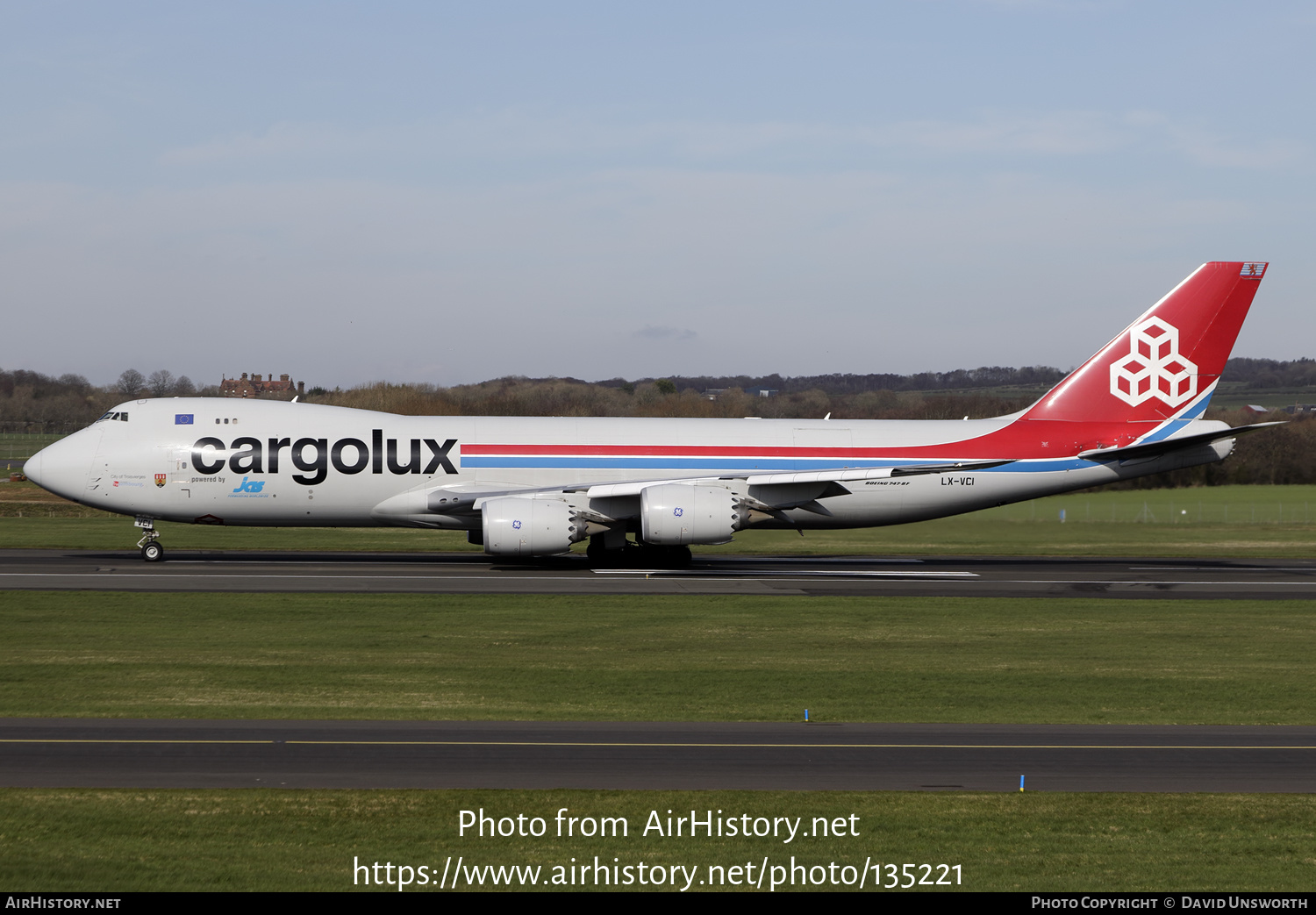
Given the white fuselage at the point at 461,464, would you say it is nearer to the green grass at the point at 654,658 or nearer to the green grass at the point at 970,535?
the green grass at the point at 970,535

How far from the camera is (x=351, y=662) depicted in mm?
21375

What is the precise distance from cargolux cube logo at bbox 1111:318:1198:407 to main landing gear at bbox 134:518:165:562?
32.6 m

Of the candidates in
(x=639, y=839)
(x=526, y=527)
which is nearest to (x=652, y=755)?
(x=639, y=839)

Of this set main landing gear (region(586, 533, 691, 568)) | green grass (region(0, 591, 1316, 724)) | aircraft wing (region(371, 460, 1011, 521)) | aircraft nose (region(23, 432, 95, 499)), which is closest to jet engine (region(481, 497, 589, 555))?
aircraft wing (region(371, 460, 1011, 521))

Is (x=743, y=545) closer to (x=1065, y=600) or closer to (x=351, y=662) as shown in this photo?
(x=1065, y=600)

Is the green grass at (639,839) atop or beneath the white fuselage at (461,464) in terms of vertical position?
beneath

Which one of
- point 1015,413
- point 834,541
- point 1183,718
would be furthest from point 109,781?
point 834,541

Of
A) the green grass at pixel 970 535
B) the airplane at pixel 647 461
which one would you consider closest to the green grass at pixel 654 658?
the airplane at pixel 647 461

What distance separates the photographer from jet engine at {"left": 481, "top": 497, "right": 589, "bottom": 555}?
35844 millimetres

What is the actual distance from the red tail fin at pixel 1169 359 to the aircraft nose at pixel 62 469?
31.4m

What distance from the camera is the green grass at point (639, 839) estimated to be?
1075 cm

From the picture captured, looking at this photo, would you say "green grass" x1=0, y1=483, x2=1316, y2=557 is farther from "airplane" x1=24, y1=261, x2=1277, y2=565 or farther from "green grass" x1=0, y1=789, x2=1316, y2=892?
"green grass" x1=0, y1=789, x2=1316, y2=892

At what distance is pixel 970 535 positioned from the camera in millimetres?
46406
